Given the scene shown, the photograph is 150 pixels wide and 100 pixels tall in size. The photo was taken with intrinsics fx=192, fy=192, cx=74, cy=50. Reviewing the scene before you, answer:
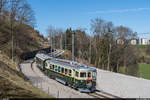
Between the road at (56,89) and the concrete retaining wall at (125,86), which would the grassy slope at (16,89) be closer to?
the road at (56,89)

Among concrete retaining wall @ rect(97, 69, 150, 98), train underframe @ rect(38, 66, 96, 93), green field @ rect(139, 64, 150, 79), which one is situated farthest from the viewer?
green field @ rect(139, 64, 150, 79)

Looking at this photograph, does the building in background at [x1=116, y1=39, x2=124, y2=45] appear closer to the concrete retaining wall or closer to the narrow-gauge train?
the concrete retaining wall

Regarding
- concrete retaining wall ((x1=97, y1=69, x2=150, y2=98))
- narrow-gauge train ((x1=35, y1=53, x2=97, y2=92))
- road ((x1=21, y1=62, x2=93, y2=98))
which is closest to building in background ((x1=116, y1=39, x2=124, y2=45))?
concrete retaining wall ((x1=97, y1=69, x2=150, y2=98))

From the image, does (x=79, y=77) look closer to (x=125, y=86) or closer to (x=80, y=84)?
(x=80, y=84)

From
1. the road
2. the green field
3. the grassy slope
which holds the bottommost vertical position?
the green field

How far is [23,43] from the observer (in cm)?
5694

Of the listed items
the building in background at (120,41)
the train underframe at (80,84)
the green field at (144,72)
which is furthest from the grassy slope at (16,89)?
the building in background at (120,41)

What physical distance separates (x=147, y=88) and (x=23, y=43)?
44500 mm

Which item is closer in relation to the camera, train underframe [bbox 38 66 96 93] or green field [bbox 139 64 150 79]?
Result: train underframe [bbox 38 66 96 93]

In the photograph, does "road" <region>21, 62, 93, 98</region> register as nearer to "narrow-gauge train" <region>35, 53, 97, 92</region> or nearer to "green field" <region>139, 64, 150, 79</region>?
"narrow-gauge train" <region>35, 53, 97, 92</region>

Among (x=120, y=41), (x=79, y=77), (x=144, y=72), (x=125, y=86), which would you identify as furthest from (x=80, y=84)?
(x=144, y=72)

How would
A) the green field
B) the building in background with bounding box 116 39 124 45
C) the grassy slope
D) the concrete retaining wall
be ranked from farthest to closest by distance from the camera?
the building in background with bounding box 116 39 124 45 → the green field → the concrete retaining wall → the grassy slope

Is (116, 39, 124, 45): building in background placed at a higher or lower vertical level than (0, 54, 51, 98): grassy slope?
higher

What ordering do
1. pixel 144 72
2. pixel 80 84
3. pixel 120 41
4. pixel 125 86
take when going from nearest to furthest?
pixel 80 84 → pixel 125 86 → pixel 120 41 → pixel 144 72
